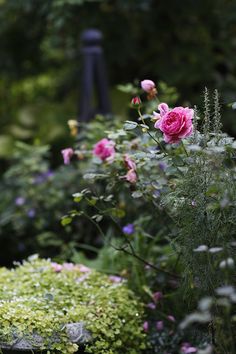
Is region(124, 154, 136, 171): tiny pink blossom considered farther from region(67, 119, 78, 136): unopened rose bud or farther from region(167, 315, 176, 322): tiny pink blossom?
region(167, 315, 176, 322): tiny pink blossom

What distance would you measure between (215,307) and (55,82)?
5.50 m

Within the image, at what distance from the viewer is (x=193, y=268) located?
217 cm

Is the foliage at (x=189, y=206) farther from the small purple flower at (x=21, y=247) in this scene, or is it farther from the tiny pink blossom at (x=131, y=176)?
the small purple flower at (x=21, y=247)

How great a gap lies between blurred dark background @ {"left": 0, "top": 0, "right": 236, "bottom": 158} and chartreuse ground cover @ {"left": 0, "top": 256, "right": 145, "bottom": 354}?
280 cm

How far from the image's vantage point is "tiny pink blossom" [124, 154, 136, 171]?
2633 millimetres

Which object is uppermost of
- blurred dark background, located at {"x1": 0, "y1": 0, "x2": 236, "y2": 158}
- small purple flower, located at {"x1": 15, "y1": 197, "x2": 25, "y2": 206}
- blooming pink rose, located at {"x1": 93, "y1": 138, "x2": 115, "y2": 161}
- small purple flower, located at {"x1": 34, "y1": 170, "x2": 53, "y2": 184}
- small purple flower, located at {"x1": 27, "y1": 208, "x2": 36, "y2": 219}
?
blurred dark background, located at {"x1": 0, "y1": 0, "x2": 236, "y2": 158}

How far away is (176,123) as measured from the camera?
2.17 metres

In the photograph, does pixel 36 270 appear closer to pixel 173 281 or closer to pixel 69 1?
pixel 173 281

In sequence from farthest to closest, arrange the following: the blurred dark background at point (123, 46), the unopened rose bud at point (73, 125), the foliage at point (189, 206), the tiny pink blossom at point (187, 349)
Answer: the blurred dark background at point (123, 46) < the unopened rose bud at point (73, 125) < the tiny pink blossom at point (187, 349) < the foliage at point (189, 206)

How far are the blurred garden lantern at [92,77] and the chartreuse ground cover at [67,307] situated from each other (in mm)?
2350

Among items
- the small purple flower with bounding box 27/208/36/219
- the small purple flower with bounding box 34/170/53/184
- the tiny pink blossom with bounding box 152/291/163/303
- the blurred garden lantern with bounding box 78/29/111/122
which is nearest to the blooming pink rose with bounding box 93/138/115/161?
the tiny pink blossom with bounding box 152/291/163/303

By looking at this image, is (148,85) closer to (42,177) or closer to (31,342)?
(31,342)

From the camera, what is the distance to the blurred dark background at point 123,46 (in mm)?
5688

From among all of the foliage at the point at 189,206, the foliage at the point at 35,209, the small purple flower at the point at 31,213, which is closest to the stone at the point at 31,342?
the foliage at the point at 189,206
